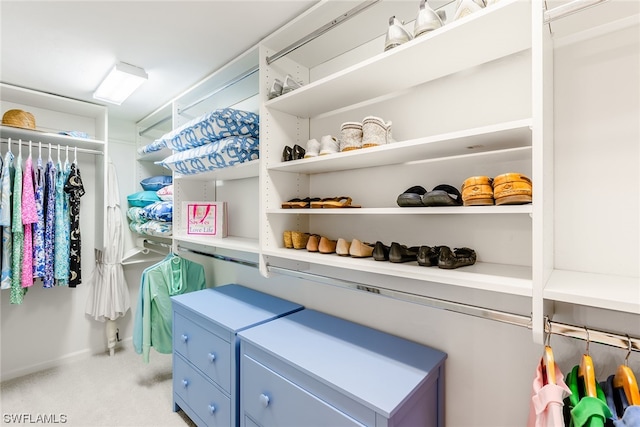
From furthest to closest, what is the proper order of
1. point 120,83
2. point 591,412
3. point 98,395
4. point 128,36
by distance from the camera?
point 98,395, point 120,83, point 128,36, point 591,412

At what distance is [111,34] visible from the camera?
1532 millimetres

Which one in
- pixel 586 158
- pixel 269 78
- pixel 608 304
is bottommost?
pixel 608 304

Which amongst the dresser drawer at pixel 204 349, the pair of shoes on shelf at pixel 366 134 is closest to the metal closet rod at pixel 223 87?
the pair of shoes on shelf at pixel 366 134

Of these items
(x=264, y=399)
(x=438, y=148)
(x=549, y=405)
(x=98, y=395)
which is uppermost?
(x=438, y=148)

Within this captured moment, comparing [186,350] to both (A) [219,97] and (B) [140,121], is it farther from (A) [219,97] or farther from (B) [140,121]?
(B) [140,121]

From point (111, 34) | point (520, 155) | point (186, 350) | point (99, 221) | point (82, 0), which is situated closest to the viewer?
point (520, 155)

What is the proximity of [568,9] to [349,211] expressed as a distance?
855 millimetres

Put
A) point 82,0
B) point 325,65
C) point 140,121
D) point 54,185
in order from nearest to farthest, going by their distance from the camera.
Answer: point 82,0, point 325,65, point 54,185, point 140,121

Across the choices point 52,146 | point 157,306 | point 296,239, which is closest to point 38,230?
point 52,146

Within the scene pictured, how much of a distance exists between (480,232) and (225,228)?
164 centimetres

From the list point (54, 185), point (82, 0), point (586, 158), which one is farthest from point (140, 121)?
point (586, 158)

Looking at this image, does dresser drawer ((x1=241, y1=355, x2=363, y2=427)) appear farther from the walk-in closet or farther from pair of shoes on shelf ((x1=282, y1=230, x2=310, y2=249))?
pair of shoes on shelf ((x1=282, y1=230, x2=310, y2=249))

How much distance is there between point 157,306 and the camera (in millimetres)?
2150

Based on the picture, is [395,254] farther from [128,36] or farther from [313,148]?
[128,36]
